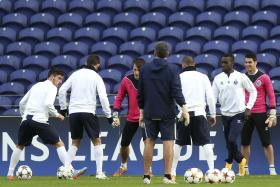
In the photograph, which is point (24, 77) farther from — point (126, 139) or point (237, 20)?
point (237, 20)

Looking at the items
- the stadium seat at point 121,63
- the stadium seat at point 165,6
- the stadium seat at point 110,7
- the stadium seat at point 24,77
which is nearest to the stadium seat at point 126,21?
the stadium seat at point 110,7

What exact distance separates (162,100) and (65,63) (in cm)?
909

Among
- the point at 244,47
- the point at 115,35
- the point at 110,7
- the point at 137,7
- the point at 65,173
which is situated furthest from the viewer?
the point at 110,7

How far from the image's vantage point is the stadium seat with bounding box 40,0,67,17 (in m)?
24.6

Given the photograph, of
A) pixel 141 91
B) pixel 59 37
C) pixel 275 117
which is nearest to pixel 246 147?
pixel 275 117

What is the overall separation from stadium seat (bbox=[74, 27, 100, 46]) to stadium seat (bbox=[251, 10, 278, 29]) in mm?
4089

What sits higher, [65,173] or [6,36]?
[6,36]

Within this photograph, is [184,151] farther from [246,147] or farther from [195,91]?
[195,91]

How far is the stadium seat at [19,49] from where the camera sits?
75.4ft

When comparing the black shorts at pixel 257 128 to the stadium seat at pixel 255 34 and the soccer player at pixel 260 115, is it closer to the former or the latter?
the soccer player at pixel 260 115

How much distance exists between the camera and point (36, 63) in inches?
877

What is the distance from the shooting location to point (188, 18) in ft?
76.6

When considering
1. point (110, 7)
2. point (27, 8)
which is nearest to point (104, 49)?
point (110, 7)

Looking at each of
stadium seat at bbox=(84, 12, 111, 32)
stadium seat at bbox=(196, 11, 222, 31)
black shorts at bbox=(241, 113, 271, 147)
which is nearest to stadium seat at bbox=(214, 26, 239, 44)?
stadium seat at bbox=(196, 11, 222, 31)
